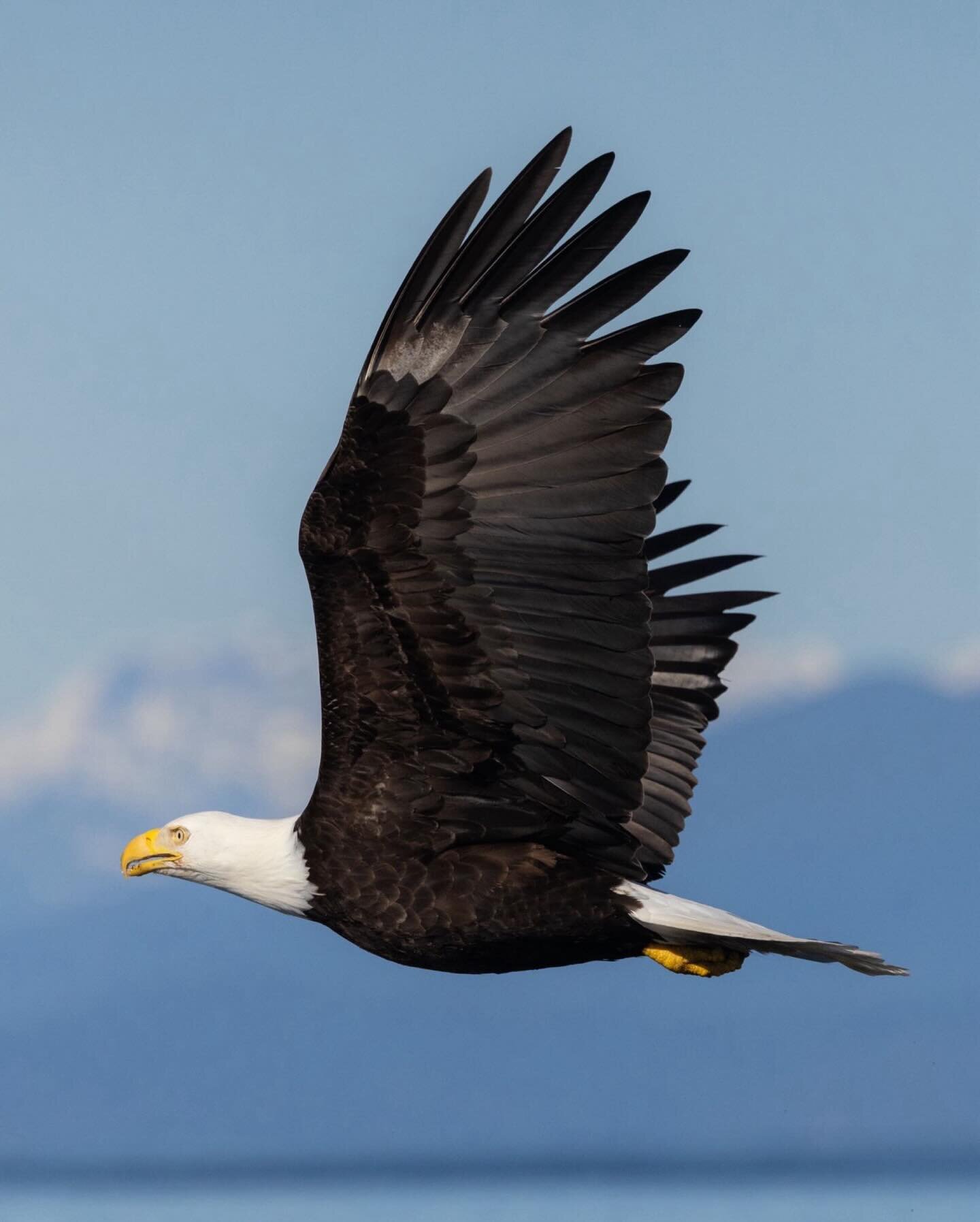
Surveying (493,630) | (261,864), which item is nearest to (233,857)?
(261,864)

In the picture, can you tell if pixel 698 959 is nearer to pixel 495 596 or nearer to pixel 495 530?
pixel 495 596

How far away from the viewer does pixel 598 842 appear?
7176 mm

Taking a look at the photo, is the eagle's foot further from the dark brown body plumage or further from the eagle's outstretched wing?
the eagle's outstretched wing

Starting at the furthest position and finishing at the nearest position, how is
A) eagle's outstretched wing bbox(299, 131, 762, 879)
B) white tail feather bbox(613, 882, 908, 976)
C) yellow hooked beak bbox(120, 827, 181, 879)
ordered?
1. yellow hooked beak bbox(120, 827, 181, 879)
2. white tail feather bbox(613, 882, 908, 976)
3. eagle's outstretched wing bbox(299, 131, 762, 879)

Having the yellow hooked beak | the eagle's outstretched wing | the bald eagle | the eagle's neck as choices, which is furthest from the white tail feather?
the yellow hooked beak

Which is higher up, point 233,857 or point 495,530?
point 495,530

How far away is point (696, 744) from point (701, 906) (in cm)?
130

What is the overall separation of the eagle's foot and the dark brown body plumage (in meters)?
0.11

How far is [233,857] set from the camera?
24.1 feet

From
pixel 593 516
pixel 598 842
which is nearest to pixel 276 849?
pixel 598 842

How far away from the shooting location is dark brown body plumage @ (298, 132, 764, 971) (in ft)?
20.7

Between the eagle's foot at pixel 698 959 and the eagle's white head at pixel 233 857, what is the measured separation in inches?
51.6

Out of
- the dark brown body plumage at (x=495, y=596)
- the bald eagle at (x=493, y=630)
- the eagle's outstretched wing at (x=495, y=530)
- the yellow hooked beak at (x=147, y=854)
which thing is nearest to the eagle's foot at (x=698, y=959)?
the bald eagle at (x=493, y=630)

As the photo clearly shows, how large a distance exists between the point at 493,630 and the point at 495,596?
0.38 ft
